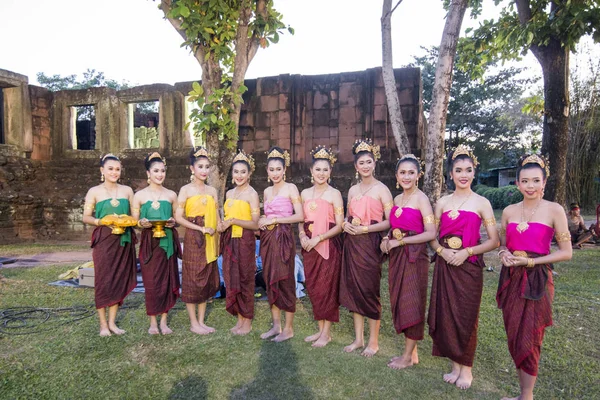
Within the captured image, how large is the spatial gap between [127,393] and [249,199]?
202 cm

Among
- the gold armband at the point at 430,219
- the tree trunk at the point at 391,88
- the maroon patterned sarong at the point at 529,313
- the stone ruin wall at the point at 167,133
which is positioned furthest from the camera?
the stone ruin wall at the point at 167,133

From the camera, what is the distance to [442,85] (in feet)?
22.7

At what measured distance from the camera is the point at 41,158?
11555mm

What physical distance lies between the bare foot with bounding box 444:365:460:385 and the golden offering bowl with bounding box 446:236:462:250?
0.97 meters

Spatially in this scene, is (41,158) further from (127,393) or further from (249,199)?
(127,393)

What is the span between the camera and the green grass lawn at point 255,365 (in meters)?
3.09

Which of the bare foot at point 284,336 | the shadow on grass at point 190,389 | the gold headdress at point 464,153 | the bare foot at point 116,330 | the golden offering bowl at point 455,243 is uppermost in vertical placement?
the gold headdress at point 464,153

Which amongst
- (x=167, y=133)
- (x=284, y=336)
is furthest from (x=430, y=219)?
(x=167, y=133)

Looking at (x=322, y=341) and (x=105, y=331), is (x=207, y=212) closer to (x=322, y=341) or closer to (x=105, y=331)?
(x=105, y=331)

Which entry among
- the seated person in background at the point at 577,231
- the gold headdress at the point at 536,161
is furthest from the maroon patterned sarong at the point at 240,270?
the seated person in background at the point at 577,231

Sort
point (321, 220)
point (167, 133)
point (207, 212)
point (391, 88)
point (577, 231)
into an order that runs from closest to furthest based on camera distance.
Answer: point (321, 220) → point (207, 212) → point (391, 88) → point (577, 231) → point (167, 133)

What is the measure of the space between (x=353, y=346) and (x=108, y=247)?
256cm

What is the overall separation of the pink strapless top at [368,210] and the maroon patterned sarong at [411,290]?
0.41m

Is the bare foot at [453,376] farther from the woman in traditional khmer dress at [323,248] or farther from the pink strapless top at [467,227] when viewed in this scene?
the woman in traditional khmer dress at [323,248]
